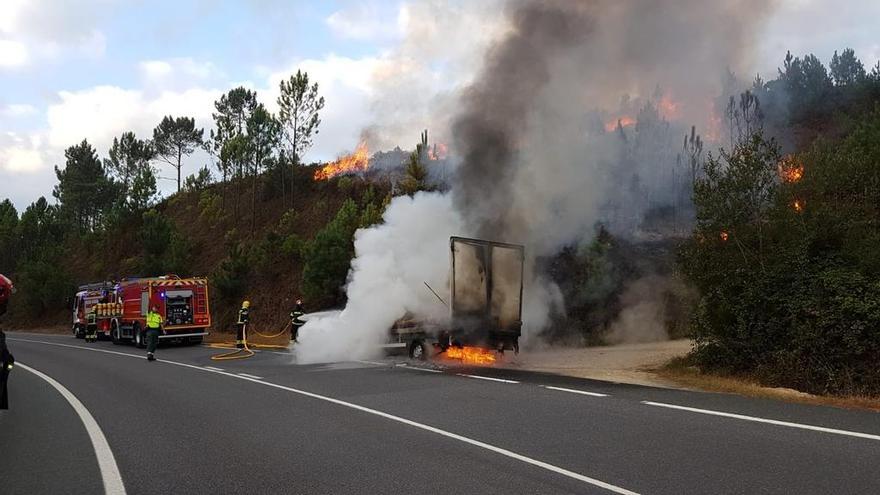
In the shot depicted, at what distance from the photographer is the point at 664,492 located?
466 centimetres

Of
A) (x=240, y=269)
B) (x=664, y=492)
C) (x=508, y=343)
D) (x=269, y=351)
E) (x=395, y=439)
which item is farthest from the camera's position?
(x=240, y=269)

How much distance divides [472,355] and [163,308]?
13306mm

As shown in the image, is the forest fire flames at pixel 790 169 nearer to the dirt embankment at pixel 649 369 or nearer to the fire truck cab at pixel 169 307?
the dirt embankment at pixel 649 369

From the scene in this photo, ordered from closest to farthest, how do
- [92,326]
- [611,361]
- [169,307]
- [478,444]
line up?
[478,444] → [611,361] → [169,307] → [92,326]

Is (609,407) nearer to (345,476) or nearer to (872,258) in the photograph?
(345,476)

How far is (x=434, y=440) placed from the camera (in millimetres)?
6652

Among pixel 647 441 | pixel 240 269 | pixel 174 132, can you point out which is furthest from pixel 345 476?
pixel 174 132

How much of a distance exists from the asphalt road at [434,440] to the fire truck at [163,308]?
11.9 metres

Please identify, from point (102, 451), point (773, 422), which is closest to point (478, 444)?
point (773, 422)

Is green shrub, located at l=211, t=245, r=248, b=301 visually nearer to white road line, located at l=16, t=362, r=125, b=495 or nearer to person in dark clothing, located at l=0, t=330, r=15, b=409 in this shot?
white road line, located at l=16, t=362, r=125, b=495

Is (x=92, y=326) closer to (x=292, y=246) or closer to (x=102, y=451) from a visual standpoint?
(x=292, y=246)

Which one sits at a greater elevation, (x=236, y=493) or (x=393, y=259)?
(x=393, y=259)

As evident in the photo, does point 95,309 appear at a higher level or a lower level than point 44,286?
lower

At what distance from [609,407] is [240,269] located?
27.6m
